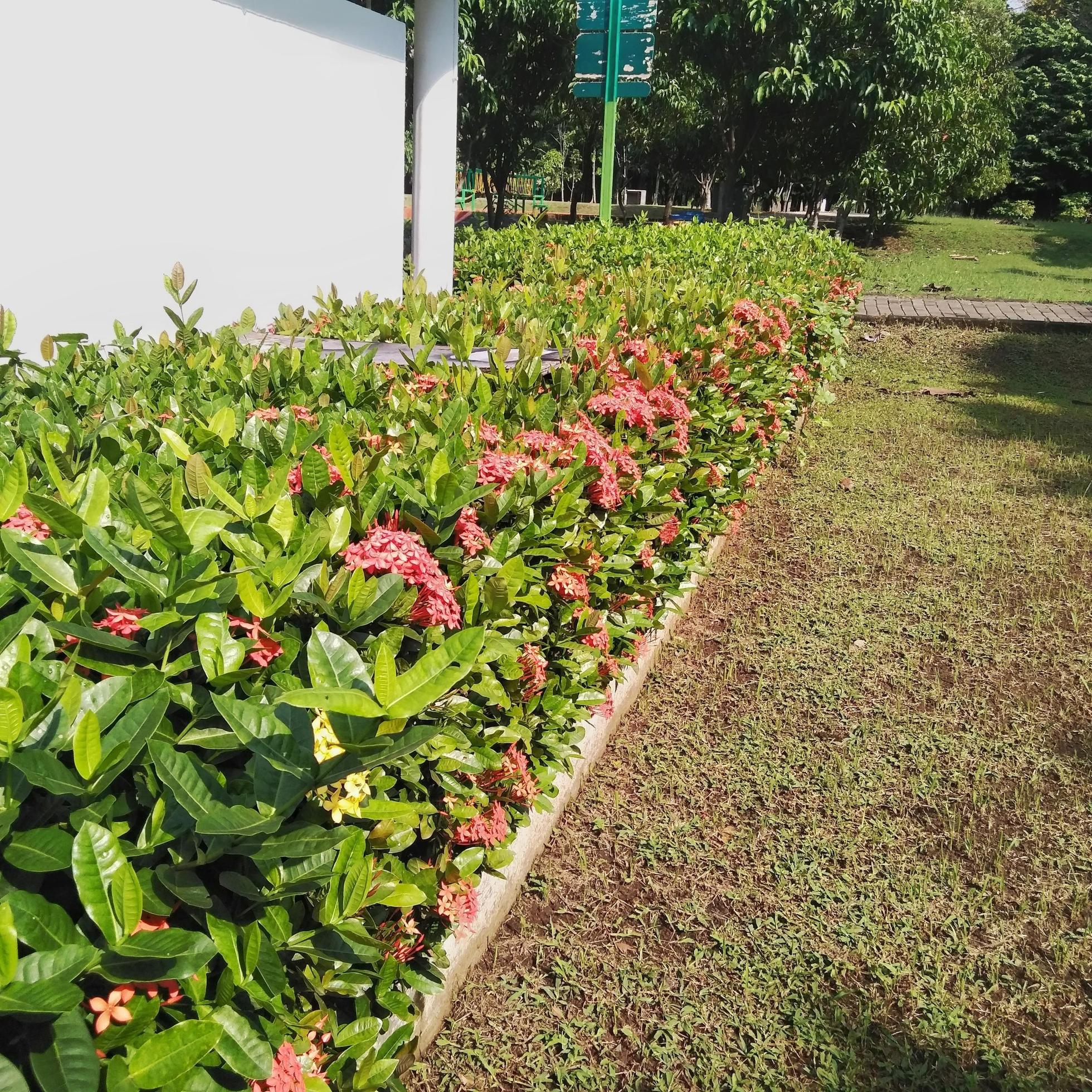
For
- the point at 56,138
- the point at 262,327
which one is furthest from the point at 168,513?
the point at 262,327

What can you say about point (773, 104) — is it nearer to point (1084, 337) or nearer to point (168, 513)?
point (1084, 337)

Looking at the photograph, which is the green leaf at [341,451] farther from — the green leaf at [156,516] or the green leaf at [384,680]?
the green leaf at [384,680]

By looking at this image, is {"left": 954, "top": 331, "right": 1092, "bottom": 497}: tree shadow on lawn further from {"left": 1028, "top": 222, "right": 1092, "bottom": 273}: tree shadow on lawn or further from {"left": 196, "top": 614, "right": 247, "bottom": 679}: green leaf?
{"left": 1028, "top": 222, "right": 1092, "bottom": 273}: tree shadow on lawn

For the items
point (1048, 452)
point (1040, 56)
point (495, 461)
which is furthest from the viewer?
point (1040, 56)

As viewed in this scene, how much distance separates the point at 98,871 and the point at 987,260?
20275mm

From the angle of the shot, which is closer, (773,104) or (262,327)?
(262,327)

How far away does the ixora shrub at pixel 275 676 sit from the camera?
1.08 meters

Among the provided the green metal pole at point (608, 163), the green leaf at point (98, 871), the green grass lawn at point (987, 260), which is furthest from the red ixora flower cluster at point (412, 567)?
the green grass lawn at point (987, 260)

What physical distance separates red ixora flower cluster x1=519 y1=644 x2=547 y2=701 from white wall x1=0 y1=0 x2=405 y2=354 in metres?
2.89

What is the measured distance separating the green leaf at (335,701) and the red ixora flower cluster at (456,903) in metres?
0.90

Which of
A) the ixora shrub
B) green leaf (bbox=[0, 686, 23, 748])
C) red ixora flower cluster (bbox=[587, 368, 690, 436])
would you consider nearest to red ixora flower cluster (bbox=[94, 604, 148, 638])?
the ixora shrub

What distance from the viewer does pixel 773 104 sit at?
17641 millimetres

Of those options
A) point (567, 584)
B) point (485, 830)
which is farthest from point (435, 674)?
point (567, 584)

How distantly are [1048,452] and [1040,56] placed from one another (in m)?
32.1
